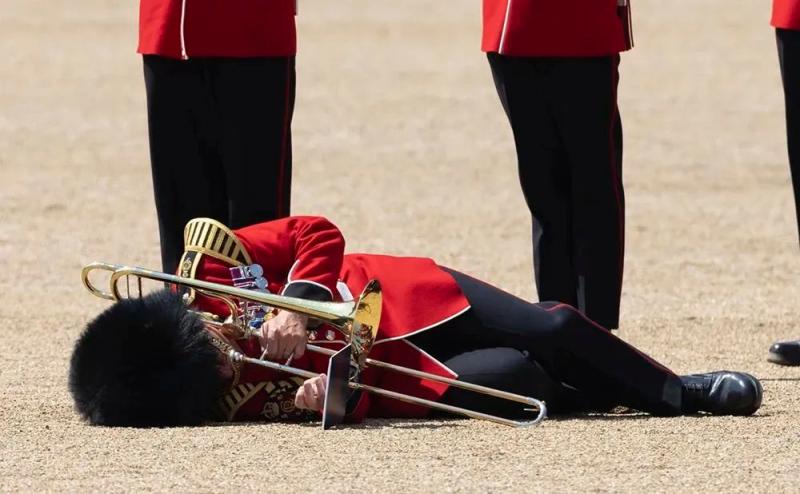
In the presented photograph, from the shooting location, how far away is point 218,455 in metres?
4.43

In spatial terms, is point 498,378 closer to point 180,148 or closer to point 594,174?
point 594,174

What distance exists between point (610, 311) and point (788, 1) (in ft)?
3.84

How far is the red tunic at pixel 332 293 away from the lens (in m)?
4.77

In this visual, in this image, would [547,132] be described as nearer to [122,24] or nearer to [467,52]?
[467,52]

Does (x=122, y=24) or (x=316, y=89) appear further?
(x=122, y=24)

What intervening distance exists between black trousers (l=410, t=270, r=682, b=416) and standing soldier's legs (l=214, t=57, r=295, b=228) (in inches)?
35.6

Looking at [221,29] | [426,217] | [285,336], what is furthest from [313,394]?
[426,217]

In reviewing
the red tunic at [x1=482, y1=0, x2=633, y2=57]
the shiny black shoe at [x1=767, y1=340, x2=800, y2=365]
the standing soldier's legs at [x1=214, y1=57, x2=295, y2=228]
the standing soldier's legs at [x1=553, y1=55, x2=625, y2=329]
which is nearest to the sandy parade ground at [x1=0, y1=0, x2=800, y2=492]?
the shiny black shoe at [x1=767, y1=340, x2=800, y2=365]

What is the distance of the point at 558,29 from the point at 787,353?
123 centimetres

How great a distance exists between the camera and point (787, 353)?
596 cm

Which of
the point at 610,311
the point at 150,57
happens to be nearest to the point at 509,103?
the point at 610,311

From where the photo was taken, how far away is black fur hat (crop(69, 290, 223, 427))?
14.9 feet

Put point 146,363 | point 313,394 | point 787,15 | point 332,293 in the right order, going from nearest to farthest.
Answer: point 146,363, point 313,394, point 332,293, point 787,15

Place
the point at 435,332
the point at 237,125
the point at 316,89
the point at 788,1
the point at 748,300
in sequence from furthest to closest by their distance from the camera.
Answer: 1. the point at 316,89
2. the point at 748,300
3. the point at 788,1
4. the point at 237,125
5. the point at 435,332
